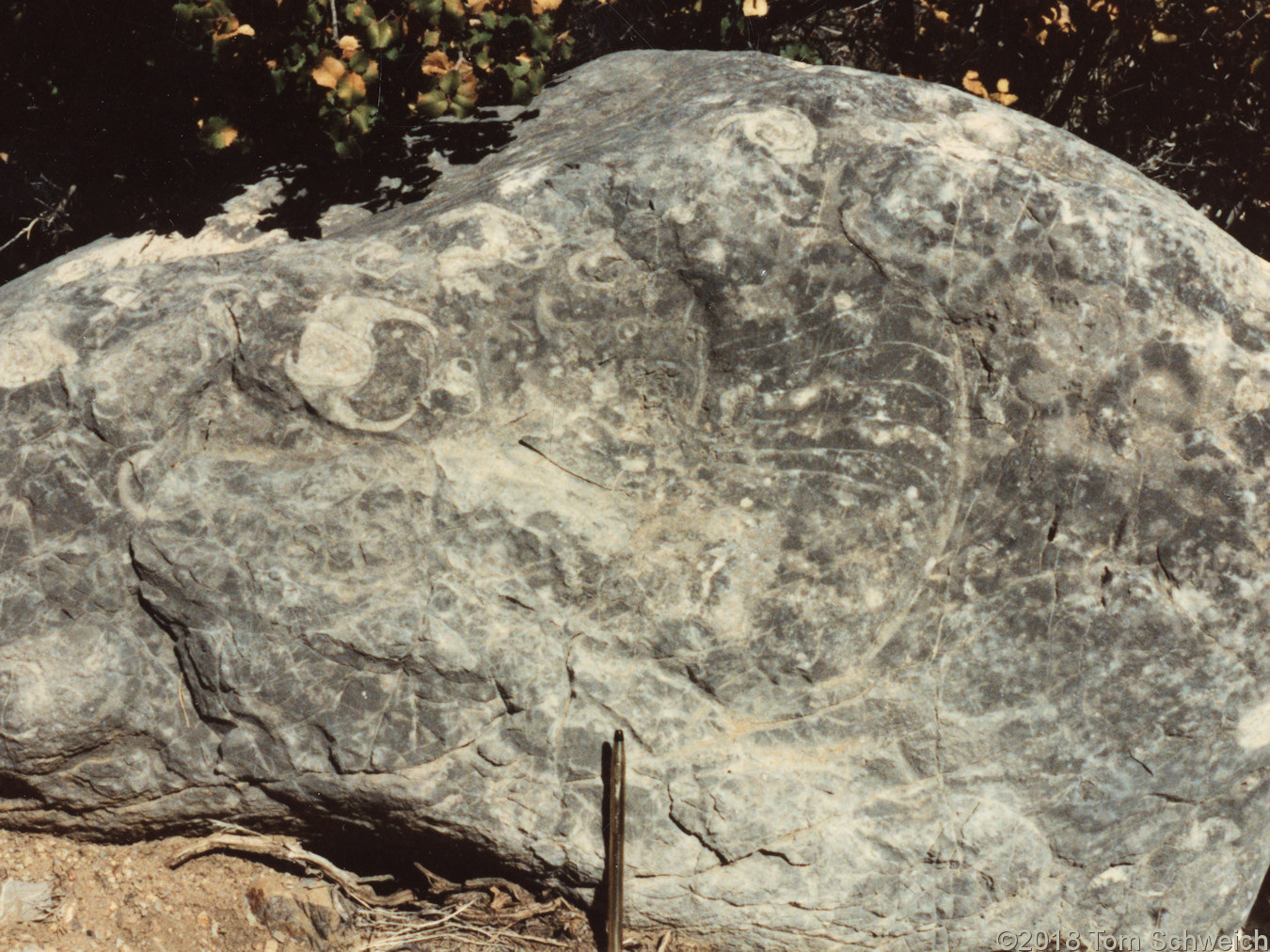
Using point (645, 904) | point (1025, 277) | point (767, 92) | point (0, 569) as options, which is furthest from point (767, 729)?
point (0, 569)

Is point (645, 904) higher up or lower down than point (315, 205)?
lower down

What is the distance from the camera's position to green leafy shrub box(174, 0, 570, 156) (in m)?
2.83

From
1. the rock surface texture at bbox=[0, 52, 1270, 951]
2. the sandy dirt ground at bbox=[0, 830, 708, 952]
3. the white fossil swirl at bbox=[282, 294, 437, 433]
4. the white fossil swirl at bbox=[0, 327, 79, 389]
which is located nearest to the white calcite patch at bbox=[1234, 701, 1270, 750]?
the rock surface texture at bbox=[0, 52, 1270, 951]

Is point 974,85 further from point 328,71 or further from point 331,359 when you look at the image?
point 331,359

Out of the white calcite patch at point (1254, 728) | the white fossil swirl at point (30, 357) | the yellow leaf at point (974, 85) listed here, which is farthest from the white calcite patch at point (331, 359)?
the yellow leaf at point (974, 85)

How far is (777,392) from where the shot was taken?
2650 mm

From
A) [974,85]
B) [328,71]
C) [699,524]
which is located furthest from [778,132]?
[974,85]

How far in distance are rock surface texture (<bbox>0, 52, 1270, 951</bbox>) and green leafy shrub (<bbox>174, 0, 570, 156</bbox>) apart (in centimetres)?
51

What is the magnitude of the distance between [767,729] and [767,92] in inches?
67.3

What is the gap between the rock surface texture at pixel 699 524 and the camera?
8.52 feet

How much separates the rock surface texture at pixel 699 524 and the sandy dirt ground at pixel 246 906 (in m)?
0.17

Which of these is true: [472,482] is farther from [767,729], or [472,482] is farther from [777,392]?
[767,729]

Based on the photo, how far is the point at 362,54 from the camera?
9.38 ft

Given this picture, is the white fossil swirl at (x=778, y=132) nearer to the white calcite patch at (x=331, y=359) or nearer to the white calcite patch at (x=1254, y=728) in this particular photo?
the white calcite patch at (x=331, y=359)
